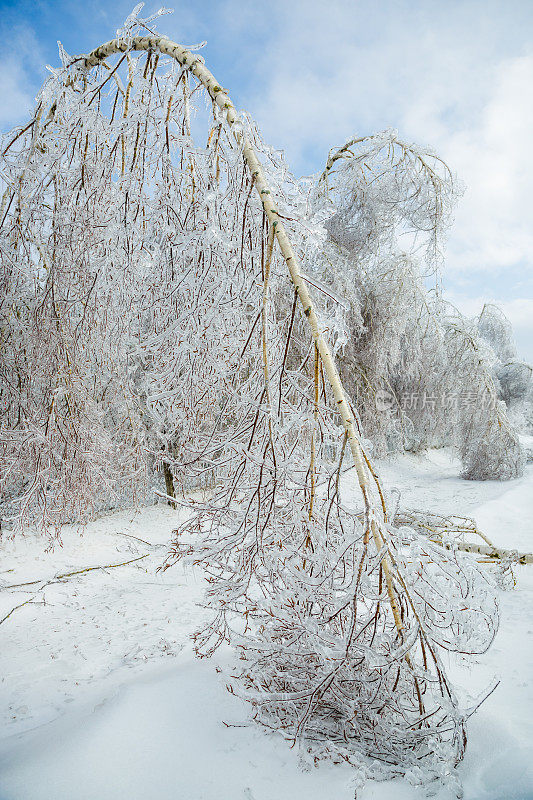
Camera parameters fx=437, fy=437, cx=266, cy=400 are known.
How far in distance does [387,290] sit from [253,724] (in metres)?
7.43

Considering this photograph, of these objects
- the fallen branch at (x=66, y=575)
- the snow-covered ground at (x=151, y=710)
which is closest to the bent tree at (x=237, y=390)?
the snow-covered ground at (x=151, y=710)

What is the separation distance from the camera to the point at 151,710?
1.81 meters

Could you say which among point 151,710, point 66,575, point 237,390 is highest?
point 237,390

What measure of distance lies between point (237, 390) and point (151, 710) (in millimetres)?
→ 1385

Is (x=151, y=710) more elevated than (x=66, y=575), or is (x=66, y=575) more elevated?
(x=151, y=710)

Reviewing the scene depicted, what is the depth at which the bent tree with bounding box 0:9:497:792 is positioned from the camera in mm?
1254

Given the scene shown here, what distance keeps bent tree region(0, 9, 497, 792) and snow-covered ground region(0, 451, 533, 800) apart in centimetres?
13

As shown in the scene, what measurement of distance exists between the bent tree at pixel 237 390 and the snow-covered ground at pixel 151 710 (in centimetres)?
13

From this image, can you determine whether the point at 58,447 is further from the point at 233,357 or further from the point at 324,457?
the point at 324,457

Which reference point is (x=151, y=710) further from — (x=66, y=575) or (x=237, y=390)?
(x=66, y=575)

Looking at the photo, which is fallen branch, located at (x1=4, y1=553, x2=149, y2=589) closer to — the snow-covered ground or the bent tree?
the snow-covered ground

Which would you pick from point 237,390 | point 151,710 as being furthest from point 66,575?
point 237,390

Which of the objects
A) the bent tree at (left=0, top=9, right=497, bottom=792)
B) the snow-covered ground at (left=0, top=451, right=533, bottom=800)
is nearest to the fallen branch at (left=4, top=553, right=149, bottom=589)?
the snow-covered ground at (left=0, top=451, right=533, bottom=800)

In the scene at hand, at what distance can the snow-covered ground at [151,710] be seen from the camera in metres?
1.40
